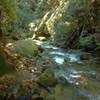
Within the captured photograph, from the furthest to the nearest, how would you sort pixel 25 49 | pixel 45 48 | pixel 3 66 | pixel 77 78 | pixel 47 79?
pixel 45 48
pixel 25 49
pixel 77 78
pixel 47 79
pixel 3 66

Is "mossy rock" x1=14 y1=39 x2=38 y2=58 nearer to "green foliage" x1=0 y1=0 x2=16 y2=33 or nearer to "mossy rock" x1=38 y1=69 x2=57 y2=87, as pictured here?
"green foliage" x1=0 y1=0 x2=16 y2=33

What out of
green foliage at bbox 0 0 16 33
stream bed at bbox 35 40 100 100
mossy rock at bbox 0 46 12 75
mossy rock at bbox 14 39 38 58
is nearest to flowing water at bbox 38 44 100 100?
stream bed at bbox 35 40 100 100

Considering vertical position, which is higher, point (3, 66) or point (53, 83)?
point (3, 66)

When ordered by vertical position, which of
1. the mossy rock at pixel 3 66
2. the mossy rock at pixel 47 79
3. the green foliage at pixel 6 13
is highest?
the green foliage at pixel 6 13

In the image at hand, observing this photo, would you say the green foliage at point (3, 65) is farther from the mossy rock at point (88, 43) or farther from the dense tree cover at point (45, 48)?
the mossy rock at point (88, 43)

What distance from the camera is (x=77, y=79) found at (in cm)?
837

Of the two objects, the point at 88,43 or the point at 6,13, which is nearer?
the point at 6,13

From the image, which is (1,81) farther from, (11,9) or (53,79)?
(11,9)

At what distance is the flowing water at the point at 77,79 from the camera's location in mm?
6852

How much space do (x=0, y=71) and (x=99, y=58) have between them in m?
6.99

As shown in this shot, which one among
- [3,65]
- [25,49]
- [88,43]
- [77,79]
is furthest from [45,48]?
[3,65]

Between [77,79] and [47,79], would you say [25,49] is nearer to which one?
[77,79]

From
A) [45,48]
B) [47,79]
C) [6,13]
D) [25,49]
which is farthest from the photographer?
[45,48]

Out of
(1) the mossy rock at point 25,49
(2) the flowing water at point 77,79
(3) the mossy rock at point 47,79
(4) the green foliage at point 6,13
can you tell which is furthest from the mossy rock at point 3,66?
(1) the mossy rock at point 25,49
